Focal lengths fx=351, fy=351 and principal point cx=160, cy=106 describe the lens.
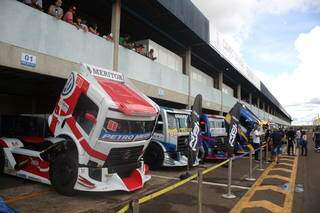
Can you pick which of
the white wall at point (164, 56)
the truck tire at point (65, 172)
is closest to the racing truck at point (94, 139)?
the truck tire at point (65, 172)

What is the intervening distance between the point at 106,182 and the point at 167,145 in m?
4.69

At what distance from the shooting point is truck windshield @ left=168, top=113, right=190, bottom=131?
1329cm

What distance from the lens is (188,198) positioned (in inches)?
350

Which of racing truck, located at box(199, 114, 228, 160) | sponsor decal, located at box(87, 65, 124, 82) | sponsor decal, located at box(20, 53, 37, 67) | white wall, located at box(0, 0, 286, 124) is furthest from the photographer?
racing truck, located at box(199, 114, 228, 160)

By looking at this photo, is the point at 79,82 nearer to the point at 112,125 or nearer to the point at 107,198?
the point at 112,125

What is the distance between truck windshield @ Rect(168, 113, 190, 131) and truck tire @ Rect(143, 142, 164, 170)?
3.04 feet

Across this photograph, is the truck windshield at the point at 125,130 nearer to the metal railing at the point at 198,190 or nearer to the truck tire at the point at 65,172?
the truck tire at the point at 65,172

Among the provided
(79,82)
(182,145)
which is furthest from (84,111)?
(182,145)

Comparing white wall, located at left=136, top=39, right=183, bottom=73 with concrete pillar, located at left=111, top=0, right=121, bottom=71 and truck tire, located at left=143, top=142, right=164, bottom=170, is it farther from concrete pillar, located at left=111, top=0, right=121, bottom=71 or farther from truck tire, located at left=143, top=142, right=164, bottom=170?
truck tire, located at left=143, top=142, right=164, bottom=170

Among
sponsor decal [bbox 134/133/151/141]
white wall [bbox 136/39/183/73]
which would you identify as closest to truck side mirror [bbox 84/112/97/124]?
sponsor decal [bbox 134/133/151/141]

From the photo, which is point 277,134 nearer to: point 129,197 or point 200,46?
point 200,46

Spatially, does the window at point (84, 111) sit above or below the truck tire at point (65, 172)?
above

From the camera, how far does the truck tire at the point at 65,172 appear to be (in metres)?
8.37

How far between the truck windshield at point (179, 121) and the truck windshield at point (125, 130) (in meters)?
3.79
